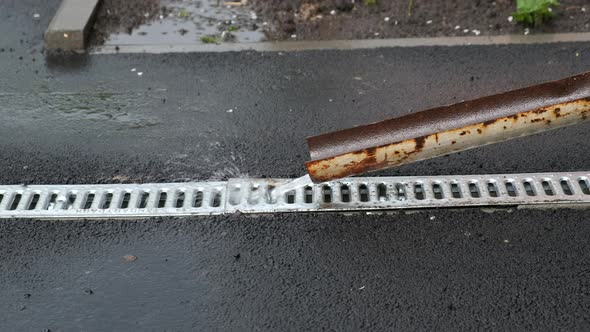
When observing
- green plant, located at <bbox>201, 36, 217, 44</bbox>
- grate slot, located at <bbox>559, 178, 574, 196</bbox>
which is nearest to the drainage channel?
grate slot, located at <bbox>559, 178, 574, 196</bbox>

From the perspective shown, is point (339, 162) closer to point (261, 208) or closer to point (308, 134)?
point (261, 208)

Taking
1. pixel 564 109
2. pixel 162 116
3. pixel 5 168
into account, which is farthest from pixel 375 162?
pixel 5 168

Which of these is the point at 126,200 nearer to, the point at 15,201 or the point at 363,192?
the point at 15,201

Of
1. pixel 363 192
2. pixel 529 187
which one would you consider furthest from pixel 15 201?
pixel 529 187

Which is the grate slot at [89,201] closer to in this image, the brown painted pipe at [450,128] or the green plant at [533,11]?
the brown painted pipe at [450,128]

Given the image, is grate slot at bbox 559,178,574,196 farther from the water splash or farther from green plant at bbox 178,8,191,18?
green plant at bbox 178,8,191,18
